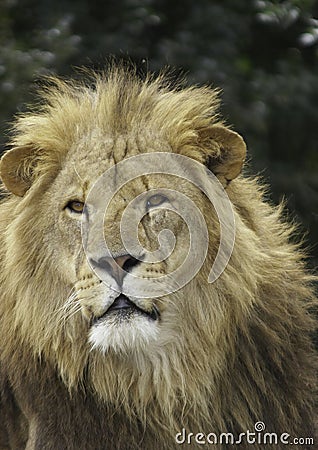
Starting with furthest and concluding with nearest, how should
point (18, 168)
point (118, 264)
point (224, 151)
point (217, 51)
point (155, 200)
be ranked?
1. point (217, 51)
2. point (18, 168)
3. point (224, 151)
4. point (155, 200)
5. point (118, 264)

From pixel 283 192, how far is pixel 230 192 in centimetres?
306

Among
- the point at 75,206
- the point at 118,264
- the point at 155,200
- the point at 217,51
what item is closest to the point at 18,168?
the point at 75,206

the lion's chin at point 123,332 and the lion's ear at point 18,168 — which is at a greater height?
the lion's ear at point 18,168

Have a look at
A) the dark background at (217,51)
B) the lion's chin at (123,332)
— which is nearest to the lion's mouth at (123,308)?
the lion's chin at (123,332)

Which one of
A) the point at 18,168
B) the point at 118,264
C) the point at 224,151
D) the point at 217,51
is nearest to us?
the point at 118,264

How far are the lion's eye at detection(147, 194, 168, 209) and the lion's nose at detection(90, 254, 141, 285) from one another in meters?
0.23

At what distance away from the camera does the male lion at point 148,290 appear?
341 cm

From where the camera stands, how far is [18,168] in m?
3.65

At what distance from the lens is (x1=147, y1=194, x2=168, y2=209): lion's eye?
11.2ft

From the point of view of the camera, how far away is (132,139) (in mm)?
3527

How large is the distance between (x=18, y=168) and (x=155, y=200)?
519mm

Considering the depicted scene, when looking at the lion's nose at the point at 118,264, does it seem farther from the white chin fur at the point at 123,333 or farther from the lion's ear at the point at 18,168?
the lion's ear at the point at 18,168

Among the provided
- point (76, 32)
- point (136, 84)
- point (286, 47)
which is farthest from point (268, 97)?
point (136, 84)

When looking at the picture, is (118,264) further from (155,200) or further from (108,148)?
(108,148)
